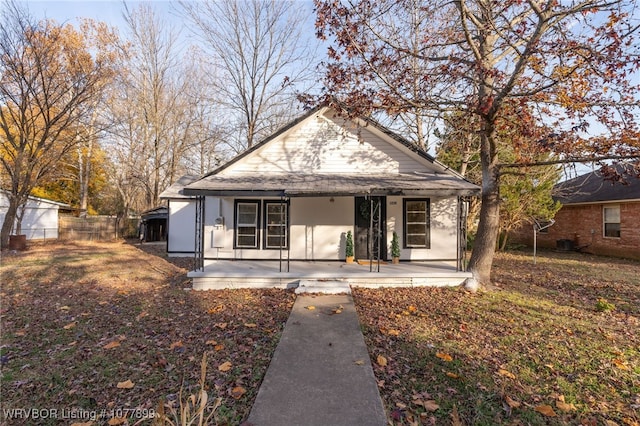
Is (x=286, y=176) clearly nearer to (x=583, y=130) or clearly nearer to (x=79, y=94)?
(x=583, y=130)

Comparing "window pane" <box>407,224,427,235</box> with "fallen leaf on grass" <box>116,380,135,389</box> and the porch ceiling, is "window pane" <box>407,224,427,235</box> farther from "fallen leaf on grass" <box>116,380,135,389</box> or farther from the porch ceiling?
"fallen leaf on grass" <box>116,380,135,389</box>

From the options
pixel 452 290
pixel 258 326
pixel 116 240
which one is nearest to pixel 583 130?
pixel 452 290

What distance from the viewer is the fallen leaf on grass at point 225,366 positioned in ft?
12.8

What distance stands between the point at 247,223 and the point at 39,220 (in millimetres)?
21011

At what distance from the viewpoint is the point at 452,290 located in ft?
25.5

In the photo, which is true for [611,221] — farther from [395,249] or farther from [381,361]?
[381,361]

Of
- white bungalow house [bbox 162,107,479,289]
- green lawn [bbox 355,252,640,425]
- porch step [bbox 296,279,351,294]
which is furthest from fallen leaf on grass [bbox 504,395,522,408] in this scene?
white bungalow house [bbox 162,107,479,289]

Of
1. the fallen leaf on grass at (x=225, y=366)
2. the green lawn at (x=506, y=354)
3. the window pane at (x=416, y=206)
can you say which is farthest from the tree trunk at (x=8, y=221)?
the window pane at (x=416, y=206)

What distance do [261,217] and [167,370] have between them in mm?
6992

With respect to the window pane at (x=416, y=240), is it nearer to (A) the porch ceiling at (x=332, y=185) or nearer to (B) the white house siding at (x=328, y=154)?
(A) the porch ceiling at (x=332, y=185)

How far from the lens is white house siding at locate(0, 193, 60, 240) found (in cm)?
2138

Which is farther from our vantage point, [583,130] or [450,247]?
[450,247]

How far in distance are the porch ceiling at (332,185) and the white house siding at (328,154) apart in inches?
14.3

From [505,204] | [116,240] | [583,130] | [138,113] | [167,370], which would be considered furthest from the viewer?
[138,113]
